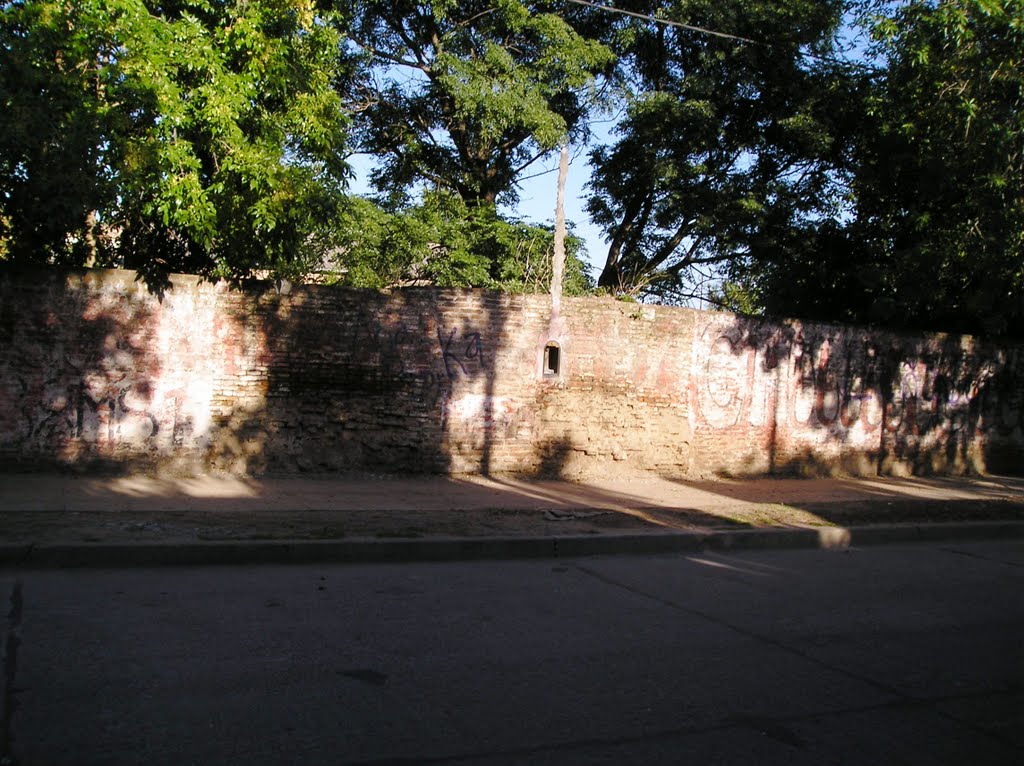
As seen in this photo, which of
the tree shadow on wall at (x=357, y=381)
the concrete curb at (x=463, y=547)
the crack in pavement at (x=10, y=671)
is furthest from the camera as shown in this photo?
the tree shadow on wall at (x=357, y=381)

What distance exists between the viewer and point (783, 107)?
20.2 m

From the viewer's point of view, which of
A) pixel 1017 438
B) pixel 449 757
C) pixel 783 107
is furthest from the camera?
pixel 783 107

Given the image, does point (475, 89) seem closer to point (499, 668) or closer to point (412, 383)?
point (412, 383)

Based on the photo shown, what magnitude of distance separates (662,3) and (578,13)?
1.86 meters

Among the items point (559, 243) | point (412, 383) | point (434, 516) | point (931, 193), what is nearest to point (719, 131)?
point (931, 193)

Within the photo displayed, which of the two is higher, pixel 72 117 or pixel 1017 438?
pixel 72 117

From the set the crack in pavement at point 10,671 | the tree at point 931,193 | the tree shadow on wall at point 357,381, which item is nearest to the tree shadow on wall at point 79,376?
the tree shadow on wall at point 357,381

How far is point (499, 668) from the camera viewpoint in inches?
202

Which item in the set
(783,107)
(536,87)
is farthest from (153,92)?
(783,107)

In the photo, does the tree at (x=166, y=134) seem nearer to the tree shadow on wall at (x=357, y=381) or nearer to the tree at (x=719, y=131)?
the tree shadow on wall at (x=357, y=381)

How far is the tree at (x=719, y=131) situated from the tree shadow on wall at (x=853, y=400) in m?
4.54

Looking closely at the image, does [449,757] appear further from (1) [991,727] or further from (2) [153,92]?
(2) [153,92]

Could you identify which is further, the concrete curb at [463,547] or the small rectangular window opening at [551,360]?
the small rectangular window opening at [551,360]

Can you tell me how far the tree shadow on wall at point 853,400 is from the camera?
14086mm
